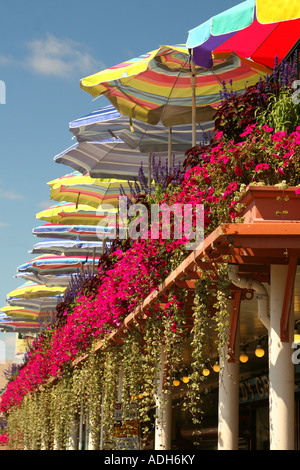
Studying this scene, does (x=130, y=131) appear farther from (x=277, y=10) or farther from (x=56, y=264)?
(x=56, y=264)

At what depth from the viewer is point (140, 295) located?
7699mm

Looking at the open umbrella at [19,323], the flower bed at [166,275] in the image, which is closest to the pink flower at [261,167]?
the flower bed at [166,275]

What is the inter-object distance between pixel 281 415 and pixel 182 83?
5443mm

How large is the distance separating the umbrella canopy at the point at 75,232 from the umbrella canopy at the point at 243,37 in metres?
10.0

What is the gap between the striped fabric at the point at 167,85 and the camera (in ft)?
28.2

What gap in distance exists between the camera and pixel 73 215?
57.1ft

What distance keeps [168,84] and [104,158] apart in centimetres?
384

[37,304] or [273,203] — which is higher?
[37,304]

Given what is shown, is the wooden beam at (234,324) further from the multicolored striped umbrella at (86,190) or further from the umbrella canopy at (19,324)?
the umbrella canopy at (19,324)

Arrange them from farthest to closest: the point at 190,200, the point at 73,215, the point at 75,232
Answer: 1. the point at 75,232
2. the point at 73,215
3. the point at 190,200

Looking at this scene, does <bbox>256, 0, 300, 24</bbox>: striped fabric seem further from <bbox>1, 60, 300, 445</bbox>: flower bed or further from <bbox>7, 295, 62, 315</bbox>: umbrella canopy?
<bbox>7, 295, 62, 315</bbox>: umbrella canopy

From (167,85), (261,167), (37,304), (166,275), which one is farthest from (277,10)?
(37,304)
